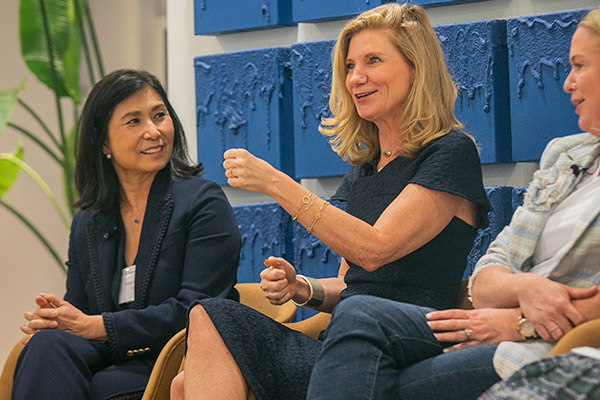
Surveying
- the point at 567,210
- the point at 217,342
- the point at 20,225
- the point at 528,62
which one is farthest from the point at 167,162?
the point at 20,225

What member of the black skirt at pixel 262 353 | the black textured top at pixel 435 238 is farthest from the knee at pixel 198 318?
the black textured top at pixel 435 238

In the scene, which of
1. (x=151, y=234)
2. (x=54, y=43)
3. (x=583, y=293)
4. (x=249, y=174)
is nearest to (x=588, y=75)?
(x=583, y=293)

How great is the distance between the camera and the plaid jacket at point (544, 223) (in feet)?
6.27

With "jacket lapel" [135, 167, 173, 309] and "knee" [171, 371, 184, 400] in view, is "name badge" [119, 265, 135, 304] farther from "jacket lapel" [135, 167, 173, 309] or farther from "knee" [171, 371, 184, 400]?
"knee" [171, 371, 184, 400]

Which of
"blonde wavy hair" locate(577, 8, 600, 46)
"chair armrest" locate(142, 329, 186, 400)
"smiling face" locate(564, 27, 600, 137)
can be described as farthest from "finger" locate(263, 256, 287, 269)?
"blonde wavy hair" locate(577, 8, 600, 46)

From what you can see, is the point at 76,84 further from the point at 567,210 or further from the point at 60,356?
the point at 567,210

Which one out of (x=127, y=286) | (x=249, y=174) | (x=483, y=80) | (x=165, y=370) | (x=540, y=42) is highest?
(x=540, y=42)

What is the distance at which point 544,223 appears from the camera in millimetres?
2074

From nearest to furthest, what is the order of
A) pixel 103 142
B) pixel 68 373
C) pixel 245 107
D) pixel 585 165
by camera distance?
1. pixel 585 165
2. pixel 68 373
3. pixel 103 142
4. pixel 245 107

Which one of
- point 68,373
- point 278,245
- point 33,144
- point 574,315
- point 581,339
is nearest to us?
→ point 581,339

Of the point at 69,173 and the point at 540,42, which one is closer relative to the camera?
the point at 540,42

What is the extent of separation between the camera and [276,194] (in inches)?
88.4

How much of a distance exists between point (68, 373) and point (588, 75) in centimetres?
168

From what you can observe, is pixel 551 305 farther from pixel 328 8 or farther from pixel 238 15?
pixel 238 15
